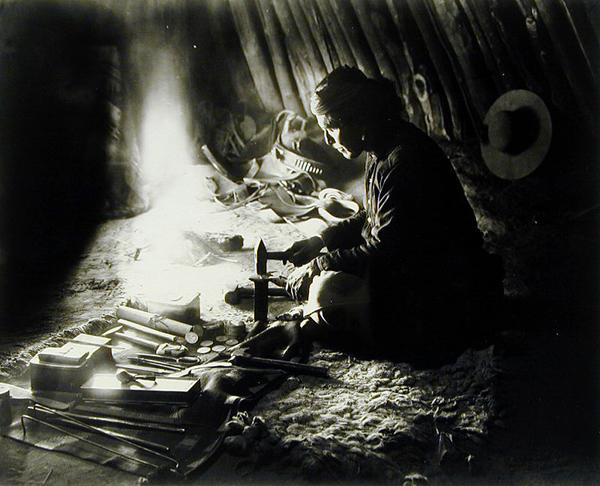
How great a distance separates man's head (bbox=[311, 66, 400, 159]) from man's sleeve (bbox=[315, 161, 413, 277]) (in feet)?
1.00

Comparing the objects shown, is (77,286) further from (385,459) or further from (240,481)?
(385,459)

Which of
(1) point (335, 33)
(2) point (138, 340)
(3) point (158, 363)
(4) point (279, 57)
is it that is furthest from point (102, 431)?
(4) point (279, 57)

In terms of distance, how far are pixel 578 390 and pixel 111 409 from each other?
7.79ft

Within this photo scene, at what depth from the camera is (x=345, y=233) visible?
3951 mm

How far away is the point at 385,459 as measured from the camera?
8.80ft

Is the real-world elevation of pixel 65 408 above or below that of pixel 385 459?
above

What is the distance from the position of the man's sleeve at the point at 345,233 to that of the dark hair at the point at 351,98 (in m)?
0.71

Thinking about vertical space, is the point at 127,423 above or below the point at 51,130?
below

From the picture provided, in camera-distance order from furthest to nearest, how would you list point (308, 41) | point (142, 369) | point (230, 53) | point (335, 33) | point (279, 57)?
point (230, 53) → point (279, 57) → point (308, 41) → point (335, 33) → point (142, 369)

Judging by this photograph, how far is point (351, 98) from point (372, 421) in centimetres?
179

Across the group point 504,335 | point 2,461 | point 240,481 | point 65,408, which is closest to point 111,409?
point 65,408

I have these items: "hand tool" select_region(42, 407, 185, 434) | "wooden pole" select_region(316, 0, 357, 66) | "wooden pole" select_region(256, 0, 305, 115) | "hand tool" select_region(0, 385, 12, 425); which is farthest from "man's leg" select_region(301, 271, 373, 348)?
"wooden pole" select_region(256, 0, 305, 115)

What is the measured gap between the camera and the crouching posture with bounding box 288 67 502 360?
11.2ft

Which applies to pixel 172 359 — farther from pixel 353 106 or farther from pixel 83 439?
pixel 353 106
